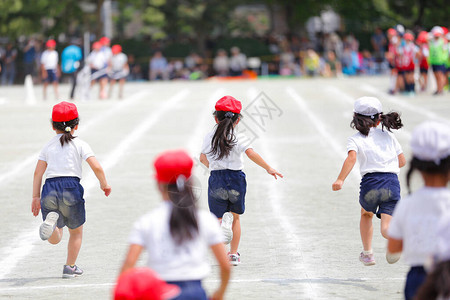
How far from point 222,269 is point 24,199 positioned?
841 cm

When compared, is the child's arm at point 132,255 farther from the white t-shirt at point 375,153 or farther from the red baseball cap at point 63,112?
the white t-shirt at point 375,153

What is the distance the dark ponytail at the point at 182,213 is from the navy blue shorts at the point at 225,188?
380 centimetres

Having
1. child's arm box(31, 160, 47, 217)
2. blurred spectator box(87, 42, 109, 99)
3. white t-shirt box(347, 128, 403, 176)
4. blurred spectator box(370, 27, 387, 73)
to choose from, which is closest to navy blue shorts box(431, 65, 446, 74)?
blurred spectator box(87, 42, 109, 99)

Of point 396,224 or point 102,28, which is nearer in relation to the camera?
point 396,224

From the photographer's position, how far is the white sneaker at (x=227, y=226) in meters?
8.28

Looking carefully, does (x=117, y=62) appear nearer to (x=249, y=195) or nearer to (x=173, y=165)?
(x=249, y=195)

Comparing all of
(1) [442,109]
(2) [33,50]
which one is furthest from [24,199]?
(2) [33,50]

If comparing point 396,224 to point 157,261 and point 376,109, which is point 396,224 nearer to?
point 157,261

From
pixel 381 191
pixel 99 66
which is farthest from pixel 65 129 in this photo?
pixel 99 66

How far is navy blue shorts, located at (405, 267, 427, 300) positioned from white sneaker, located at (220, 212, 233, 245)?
11.5ft

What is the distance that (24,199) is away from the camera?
12602 mm

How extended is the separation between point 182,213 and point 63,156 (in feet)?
11.3

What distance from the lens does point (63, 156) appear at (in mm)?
7816

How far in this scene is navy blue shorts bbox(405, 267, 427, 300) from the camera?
481 centimetres
